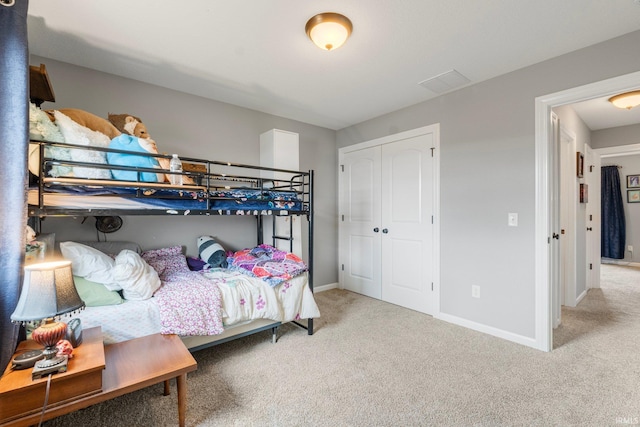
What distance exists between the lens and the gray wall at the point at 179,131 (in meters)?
2.42

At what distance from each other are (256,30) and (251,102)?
129cm

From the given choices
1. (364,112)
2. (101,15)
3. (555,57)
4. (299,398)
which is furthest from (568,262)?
(101,15)

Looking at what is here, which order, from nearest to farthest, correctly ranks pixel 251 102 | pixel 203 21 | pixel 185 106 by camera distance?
pixel 203 21 → pixel 185 106 → pixel 251 102

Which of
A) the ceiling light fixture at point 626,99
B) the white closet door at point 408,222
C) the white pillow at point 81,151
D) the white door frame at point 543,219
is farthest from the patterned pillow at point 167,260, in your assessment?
the ceiling light fixture at point 626,99

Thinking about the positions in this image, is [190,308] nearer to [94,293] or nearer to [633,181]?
[94,293]

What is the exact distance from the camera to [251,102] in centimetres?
326

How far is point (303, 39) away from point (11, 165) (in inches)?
71.5

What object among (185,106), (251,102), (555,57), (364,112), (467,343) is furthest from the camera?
(364,112)

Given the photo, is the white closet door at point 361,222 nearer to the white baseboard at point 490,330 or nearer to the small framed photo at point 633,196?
the white baseboard at point 490,330

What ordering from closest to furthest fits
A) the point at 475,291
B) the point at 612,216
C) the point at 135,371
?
the point at 135,371, the point at 475,291, the point at 612,216

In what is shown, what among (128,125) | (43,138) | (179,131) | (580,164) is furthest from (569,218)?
(43,138)

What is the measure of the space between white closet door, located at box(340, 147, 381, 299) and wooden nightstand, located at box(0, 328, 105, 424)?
3.04 m

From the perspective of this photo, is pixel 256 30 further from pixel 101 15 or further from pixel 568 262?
pixel 568 262

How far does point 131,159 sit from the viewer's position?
73.1 inches
